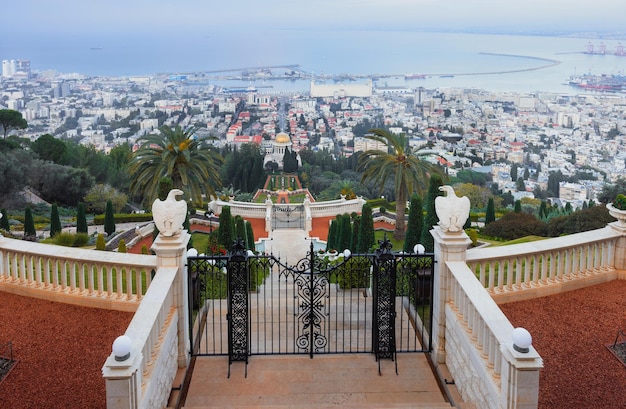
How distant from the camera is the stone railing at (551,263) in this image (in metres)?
7.52

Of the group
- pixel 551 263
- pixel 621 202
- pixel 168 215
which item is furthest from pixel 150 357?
pixel 621 202

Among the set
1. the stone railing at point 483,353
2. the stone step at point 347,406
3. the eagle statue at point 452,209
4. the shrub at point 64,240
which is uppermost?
the eagle statue at point 452,209

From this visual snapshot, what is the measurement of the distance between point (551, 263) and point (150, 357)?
5.24 m

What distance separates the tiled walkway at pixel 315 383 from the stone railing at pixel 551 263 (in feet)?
4.71

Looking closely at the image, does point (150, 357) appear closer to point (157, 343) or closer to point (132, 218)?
point (157, 343)

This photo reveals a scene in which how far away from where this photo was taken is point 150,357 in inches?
212

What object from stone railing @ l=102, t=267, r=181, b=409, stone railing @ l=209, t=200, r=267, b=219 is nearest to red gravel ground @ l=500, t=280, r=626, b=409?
stone railing @ l=102, t=267, r=181, b=409

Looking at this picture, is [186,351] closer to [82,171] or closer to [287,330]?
[287,330]

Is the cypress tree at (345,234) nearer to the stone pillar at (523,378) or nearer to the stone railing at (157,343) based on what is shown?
the stone railing at (157,343)

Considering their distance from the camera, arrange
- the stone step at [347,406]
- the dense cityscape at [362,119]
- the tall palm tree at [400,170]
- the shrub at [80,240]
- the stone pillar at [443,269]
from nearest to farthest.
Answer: the stone step at [347,406] → the stone pillar at [443,269] → the shrub at [80,240] → the tall palm tree at [400,170] → the dense cityscape at [362,119]

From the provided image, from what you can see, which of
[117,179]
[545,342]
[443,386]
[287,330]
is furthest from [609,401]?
[117,179]

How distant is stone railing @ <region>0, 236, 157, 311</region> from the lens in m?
7.35

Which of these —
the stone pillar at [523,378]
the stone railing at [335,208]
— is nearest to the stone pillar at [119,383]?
the stone pillar at [523,378]

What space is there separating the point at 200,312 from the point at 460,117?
113 m
